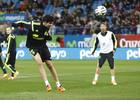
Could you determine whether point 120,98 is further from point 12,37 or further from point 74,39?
point 74,39

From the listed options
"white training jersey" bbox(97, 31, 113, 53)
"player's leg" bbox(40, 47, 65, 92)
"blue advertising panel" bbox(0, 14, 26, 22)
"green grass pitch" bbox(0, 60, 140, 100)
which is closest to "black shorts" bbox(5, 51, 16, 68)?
"green grass pitch" bbox(0, 60, 140, 100)

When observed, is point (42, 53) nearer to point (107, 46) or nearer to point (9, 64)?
point (107, 46)

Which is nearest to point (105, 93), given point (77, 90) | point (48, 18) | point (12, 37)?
point (77, 90)

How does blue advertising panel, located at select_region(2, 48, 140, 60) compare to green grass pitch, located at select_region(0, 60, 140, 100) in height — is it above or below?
below

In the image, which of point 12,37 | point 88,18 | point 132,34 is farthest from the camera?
point 88,18

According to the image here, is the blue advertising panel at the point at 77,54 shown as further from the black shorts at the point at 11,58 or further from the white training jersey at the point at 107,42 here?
the white training jersey at the point at 107,42

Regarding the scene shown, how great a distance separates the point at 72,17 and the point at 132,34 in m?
5.44

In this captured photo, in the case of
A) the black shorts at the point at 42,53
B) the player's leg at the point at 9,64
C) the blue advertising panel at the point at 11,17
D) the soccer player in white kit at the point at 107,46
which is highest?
the black shorts at the point at 42,53

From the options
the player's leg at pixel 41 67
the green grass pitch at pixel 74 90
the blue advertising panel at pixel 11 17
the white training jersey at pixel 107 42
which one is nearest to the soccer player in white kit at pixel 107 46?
the white training jersey at pixel 107 42

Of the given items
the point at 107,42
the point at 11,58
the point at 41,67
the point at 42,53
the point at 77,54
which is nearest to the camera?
the point at 41,67

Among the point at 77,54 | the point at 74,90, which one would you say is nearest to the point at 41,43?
the point at 74,90

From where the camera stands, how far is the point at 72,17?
45438 millimetres

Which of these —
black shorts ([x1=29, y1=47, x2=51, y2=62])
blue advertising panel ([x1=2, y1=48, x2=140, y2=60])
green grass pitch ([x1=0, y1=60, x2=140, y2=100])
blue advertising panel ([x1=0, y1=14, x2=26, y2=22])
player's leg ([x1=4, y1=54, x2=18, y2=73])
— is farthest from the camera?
blue advertising panel ([x1=0, y1=14, x2=26, y2=22])

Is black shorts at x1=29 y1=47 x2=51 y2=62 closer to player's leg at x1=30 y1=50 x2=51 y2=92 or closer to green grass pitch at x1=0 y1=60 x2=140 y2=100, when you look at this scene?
player's leg at x1=30 y1=50 x2=51 y2=92
